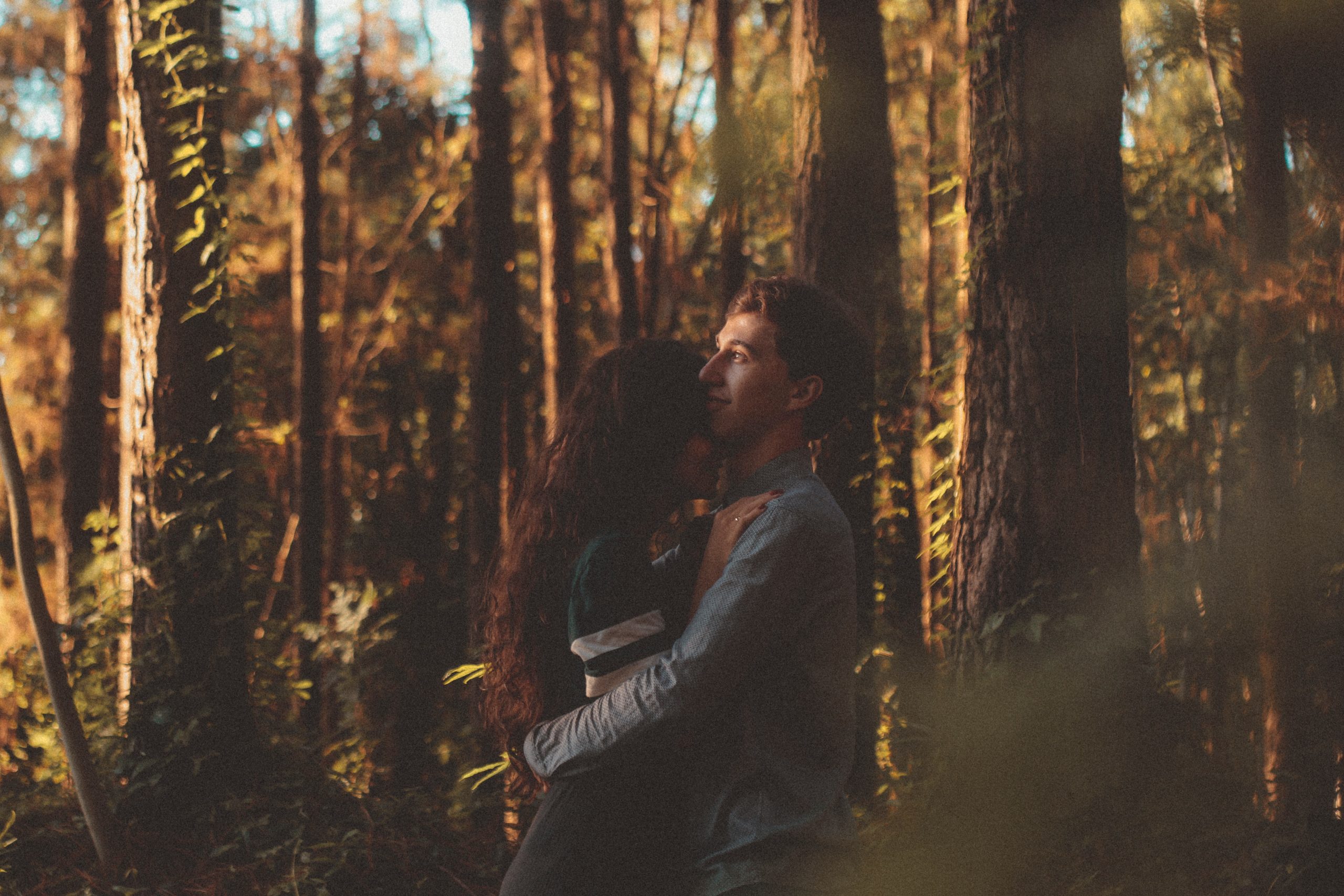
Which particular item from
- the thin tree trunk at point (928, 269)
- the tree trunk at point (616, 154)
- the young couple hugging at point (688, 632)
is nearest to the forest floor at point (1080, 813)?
the young couple hugging at point (688, 632)

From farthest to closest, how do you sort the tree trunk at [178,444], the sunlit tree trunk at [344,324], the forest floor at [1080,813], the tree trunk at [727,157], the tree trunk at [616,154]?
the sunlit tree trunk at [344,324] → the tree trunk at [616,154] → the tree trunk at [727,157] → the tree trunk at [178,444] → the forest floor at [1080,813]

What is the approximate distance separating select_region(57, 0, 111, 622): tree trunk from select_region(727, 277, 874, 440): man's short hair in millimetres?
10352

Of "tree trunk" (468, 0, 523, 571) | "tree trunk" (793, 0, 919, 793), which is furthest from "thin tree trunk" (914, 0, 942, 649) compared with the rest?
"tree trunk" (793, 0, 919, 793)

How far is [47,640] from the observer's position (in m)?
4.74

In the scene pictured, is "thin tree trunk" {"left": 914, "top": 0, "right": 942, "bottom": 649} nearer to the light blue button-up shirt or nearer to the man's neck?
the man's neck

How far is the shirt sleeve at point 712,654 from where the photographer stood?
7.32 feet

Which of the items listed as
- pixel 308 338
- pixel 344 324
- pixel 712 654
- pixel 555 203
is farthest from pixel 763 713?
pixel 344 324

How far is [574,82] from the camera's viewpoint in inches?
711

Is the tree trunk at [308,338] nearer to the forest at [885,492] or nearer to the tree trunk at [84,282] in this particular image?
the forest at [885,492]

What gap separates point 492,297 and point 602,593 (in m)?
10.1

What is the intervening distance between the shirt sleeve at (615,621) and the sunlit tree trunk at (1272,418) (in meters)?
4.86

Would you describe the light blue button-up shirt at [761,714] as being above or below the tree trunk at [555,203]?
below

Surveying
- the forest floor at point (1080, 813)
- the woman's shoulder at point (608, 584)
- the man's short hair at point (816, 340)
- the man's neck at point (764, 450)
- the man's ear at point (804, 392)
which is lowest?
the forest floor at point (1080, 813)

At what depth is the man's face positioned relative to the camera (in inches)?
106
